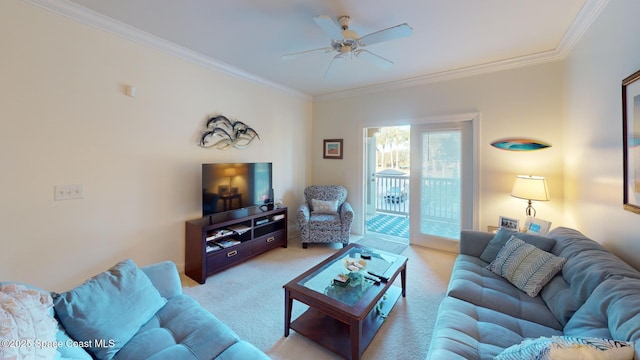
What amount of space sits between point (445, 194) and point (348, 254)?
204cm

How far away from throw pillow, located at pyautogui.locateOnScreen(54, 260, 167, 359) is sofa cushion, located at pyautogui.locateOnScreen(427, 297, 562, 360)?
1.55m

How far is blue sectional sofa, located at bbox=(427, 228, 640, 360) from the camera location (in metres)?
1.09

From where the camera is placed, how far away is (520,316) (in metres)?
1.57

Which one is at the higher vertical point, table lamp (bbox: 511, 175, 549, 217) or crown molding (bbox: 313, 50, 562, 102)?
crown molding (bbox: 313, 50, 562, 102)

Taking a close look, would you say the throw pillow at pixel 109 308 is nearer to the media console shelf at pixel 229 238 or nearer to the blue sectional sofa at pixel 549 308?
the media console shelf at pixel 229 238

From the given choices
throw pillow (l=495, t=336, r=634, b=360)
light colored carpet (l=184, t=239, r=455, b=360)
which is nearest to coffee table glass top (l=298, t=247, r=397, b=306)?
light colored carpet (l=184, t=239, r=455, b=360)

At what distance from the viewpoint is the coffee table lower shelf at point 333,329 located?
1.72 meters

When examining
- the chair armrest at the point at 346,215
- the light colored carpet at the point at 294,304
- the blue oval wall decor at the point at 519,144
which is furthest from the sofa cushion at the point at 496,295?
the blue oval wall decor at the point at 519,144

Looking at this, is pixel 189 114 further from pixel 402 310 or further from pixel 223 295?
pixel 402 310

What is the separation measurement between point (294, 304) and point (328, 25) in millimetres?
2479

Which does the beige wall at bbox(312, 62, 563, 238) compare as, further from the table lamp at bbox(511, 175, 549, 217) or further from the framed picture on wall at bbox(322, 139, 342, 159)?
the framed picture on wall at bbox(322, 139, 342, 159)

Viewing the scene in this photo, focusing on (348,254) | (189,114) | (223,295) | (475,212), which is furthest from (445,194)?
(189,114)

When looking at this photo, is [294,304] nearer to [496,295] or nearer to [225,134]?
[496,295]

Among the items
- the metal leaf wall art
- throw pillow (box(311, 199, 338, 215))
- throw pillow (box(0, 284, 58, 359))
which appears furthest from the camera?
throw pillow (box(311, 199, 338, 215))
